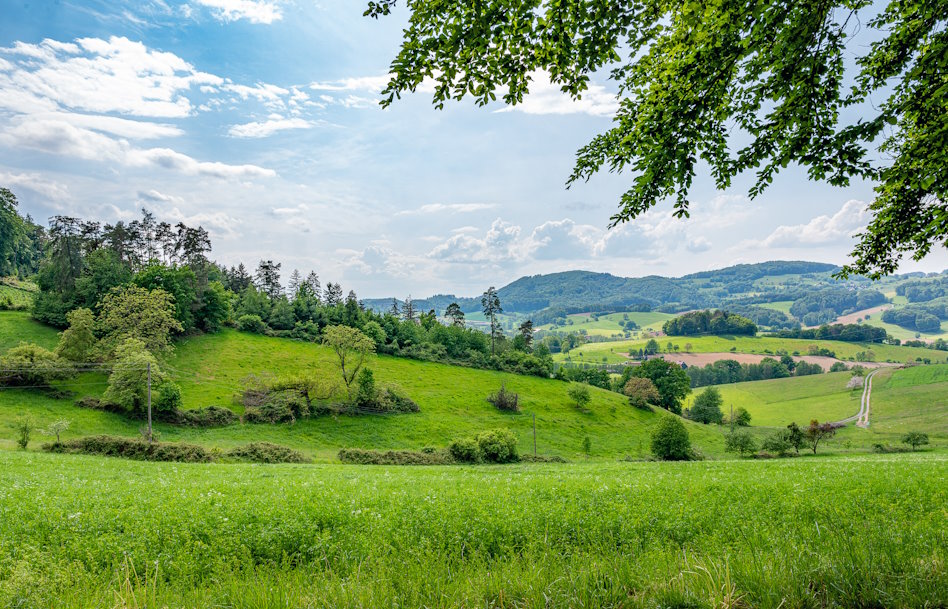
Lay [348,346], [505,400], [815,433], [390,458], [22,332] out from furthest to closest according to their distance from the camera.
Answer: [505,400] < [348,346] < [22,332] < [815,433] < [390,458]

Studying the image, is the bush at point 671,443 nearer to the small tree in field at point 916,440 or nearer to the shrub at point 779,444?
the shrub at point 779,444

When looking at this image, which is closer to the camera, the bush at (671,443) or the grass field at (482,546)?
the grass field at (482,546)

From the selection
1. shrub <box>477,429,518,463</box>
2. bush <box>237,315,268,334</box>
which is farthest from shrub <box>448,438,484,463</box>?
bush <box>237,315,268,334</box>

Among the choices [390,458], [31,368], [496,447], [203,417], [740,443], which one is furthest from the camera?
[740,443]

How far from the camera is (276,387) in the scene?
59.6m

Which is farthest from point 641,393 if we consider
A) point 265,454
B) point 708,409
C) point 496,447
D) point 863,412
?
point 265,454

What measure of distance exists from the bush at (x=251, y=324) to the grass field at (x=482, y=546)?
84195 mm

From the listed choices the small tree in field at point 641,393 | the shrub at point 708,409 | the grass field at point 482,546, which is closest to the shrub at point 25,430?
the grass field at point 482,546

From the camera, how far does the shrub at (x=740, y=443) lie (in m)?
58.0

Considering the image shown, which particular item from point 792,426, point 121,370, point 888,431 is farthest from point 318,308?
point 888,431

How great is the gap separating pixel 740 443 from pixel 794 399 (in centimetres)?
7795

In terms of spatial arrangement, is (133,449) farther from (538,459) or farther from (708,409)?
(708,409)

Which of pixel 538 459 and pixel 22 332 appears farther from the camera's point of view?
pixel 22 332

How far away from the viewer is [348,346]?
6975 cm
